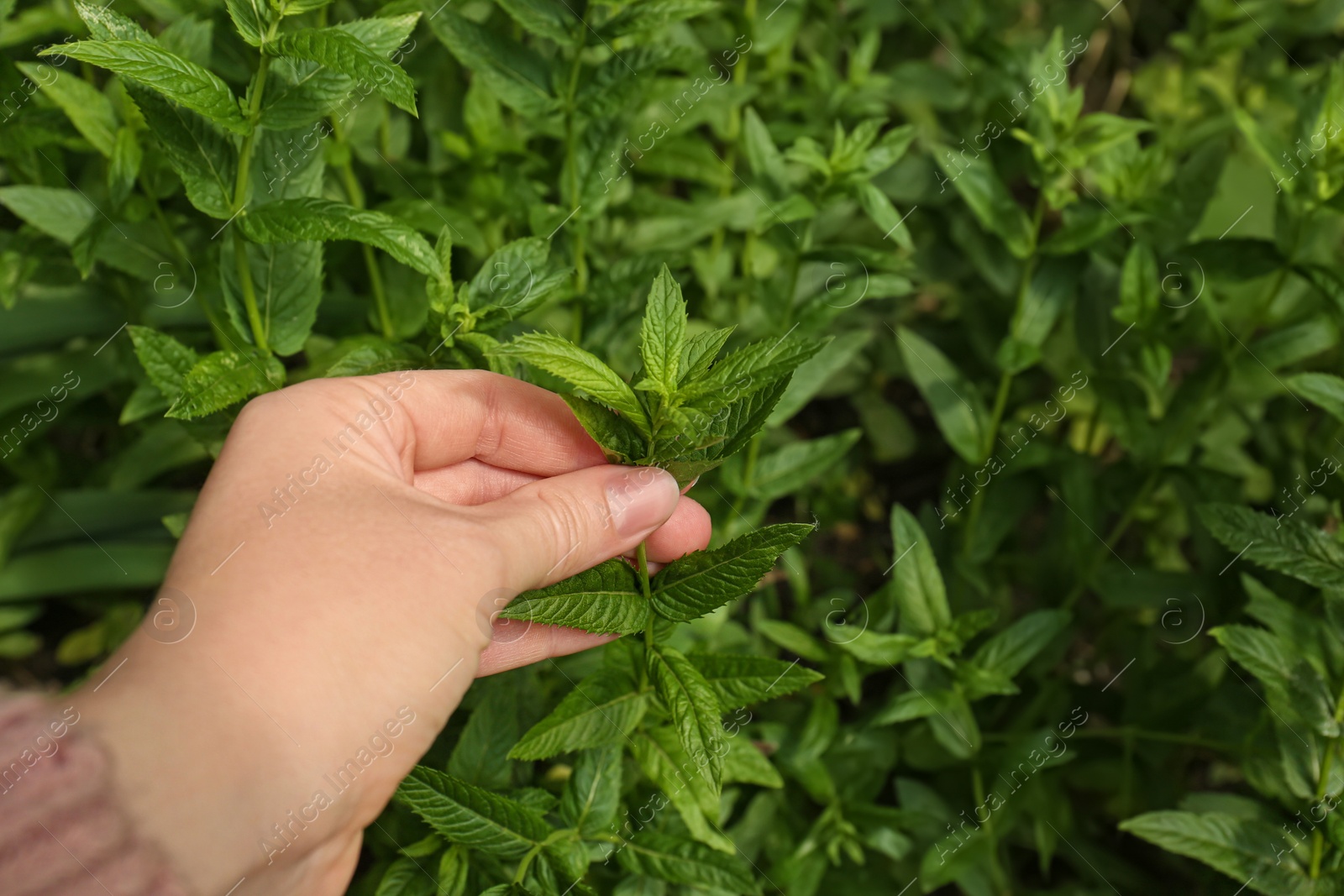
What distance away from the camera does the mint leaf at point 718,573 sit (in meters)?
1.32

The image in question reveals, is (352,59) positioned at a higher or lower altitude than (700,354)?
higher

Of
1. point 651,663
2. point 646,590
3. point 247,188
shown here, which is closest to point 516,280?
point 247,188

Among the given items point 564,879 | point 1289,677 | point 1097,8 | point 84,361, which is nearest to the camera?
point 564,879

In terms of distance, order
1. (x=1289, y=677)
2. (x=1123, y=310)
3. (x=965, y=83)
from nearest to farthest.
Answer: (x=1289, y=677) → (x=1123, y=310) → (x=965, y=83)

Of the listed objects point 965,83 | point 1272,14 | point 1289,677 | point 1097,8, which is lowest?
point 1289,677

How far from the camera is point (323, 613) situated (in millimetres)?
1178

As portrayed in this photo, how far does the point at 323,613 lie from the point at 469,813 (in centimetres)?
45

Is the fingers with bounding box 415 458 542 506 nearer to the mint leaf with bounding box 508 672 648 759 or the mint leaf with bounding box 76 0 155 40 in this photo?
the mint leaf with bounding box 508 672 648 759

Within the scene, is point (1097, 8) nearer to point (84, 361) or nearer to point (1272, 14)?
point (1272, 14)

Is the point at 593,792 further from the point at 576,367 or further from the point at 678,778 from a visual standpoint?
the point at 576,367

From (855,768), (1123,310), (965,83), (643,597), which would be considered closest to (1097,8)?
(965,83)

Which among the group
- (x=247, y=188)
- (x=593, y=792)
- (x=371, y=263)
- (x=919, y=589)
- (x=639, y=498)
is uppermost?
(x=247, y=188)

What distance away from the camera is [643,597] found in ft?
4.75

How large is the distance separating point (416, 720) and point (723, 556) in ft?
1.58
